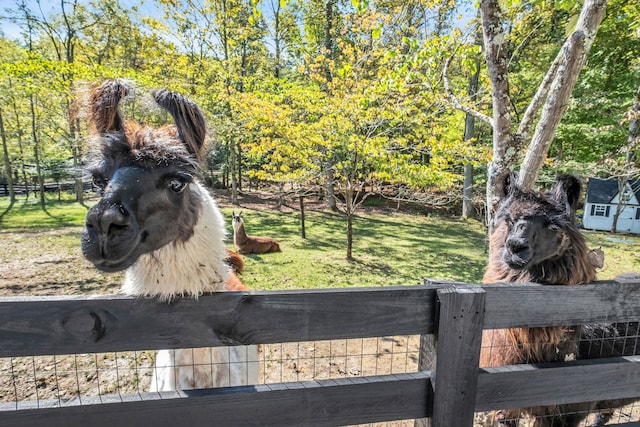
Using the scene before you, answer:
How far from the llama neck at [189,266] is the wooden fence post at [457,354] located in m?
1.15

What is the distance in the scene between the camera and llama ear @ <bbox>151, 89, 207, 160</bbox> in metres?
1.72

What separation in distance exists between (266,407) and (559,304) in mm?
1502

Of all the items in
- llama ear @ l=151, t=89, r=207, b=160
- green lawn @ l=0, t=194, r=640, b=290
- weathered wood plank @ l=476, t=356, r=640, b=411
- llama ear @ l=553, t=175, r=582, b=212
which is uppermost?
llama ear @ l=151, t=89, r=207, b=160

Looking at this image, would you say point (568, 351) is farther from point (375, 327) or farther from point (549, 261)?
point (375, 327)

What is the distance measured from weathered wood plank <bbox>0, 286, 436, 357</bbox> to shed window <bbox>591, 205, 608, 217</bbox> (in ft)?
76.9

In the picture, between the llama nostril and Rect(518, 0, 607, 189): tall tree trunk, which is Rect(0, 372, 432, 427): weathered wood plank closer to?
the llama nostril

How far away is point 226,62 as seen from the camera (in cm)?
1822

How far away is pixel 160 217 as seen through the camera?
5.43 ft

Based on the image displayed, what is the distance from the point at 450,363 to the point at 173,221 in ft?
4.90

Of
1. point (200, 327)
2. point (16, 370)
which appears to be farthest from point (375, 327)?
point (16, 370)

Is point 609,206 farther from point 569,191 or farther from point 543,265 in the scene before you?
point 543,265

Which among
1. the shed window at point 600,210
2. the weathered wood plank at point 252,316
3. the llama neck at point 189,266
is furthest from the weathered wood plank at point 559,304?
the shed window at point 600,210

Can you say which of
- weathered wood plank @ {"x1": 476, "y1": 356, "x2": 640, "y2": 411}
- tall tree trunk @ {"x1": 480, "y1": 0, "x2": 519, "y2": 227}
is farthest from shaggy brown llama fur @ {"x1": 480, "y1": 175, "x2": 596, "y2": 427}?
tall tree trunk @ {"x1": 480, "y1": 0, "x2": 519, "y2": 227}

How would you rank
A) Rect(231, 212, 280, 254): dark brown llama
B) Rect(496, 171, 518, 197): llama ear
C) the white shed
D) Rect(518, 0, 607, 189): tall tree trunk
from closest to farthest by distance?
Rect(496, 171, 518, 197): llama ear, Rect(518, 0, 607, 189): tall tree trunk, Rect(231, 212, 280, 254): dark brown llama, the white shed
